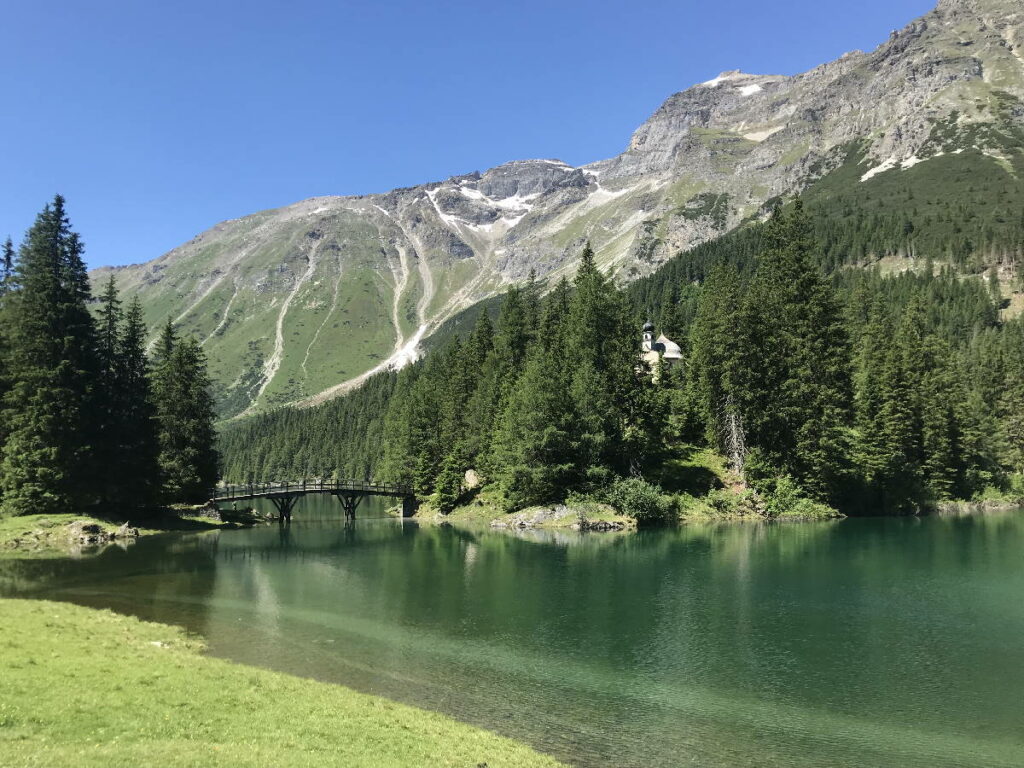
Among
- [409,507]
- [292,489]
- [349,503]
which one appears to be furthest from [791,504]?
[292,489]

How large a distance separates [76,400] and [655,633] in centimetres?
5610

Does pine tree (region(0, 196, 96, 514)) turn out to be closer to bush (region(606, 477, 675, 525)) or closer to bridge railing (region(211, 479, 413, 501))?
bridge railing (region(211, 479, 413, 501))

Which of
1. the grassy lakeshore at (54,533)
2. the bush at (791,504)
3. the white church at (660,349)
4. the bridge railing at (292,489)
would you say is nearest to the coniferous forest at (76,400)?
the grassy lakeshore at (54,533)

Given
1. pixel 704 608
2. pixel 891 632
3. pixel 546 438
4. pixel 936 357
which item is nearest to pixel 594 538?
pixel 546 438

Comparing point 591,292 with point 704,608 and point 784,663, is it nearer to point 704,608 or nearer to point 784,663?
point 704,608

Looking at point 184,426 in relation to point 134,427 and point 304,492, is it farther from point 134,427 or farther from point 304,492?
point 304,492

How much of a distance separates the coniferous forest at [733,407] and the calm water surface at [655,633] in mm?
17680

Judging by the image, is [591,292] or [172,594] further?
[591,292]

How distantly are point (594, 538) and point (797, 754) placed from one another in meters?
42.9

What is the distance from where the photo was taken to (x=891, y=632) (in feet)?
89.1

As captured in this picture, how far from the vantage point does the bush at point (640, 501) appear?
66.4 metres

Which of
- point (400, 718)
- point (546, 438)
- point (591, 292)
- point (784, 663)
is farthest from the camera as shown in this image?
point (591, 292)

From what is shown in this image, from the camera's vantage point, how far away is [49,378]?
57.6 m

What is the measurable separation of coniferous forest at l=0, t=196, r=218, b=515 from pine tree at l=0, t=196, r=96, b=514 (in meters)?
0.09
